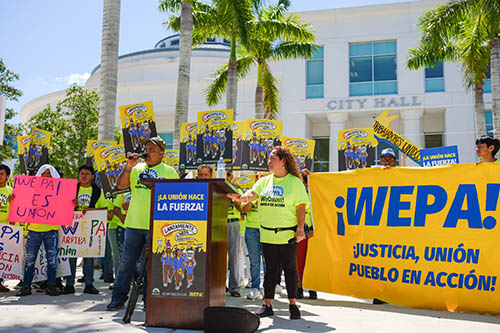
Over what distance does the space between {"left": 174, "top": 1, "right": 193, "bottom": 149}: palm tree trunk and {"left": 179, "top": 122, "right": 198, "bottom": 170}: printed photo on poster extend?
12.0 feet

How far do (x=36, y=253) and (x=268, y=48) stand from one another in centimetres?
1577

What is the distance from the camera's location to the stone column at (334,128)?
98.7 feet

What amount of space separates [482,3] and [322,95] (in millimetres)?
16282

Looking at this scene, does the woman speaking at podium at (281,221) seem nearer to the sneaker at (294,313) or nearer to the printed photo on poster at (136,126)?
the sneaker at (294,313)

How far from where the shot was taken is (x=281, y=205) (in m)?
5.61

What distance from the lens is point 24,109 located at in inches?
1953

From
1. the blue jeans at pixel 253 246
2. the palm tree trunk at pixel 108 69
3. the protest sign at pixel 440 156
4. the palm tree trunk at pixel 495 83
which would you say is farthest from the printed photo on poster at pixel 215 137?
the palm tree trunk at pixel 495 83

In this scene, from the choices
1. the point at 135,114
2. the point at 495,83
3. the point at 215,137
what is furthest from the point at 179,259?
the point at 495,83

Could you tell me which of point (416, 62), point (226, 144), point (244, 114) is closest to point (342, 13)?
point (244, 114)

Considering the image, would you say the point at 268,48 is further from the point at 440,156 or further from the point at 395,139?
the point at 395,139

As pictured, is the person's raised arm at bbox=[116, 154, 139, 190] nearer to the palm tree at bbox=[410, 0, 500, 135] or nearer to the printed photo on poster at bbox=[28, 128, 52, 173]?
the printed photo on poster at bbox=[28, 128, 52, 173]

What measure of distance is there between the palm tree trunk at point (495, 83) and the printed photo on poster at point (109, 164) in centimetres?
1257

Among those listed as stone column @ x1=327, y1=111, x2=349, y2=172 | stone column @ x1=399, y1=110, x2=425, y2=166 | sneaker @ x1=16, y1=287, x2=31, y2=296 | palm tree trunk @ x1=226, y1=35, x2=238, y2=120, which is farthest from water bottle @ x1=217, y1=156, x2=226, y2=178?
stone column @ x1=399, y1=110, x2=425, y2=166

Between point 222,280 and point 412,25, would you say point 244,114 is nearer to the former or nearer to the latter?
point 412,25
